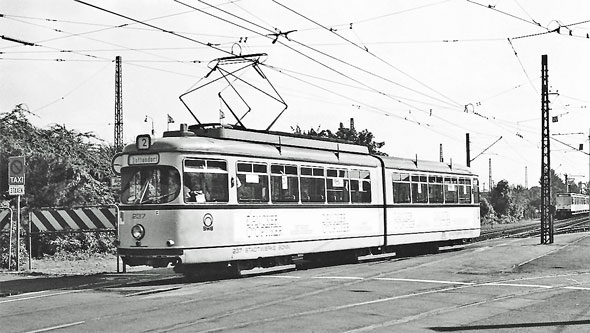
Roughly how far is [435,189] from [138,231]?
13102mm

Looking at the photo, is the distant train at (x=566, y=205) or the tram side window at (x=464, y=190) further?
the distant train at (x=566, y=205)

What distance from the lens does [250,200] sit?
56.4ft

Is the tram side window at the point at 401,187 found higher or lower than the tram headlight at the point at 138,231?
higher

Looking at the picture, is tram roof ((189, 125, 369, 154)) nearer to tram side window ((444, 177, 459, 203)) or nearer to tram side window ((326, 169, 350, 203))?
tram side window ((326, 169, 350, 203))

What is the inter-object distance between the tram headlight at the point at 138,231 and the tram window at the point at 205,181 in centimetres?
111

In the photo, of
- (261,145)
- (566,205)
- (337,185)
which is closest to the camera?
(261,145)

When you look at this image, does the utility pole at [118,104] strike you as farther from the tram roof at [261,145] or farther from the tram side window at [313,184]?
the tram side window at [313,184]

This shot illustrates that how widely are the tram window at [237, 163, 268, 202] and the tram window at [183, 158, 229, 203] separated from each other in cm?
50

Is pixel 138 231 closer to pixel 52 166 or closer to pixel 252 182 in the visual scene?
pixel 252 182

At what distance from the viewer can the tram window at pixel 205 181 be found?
1588 centimetres

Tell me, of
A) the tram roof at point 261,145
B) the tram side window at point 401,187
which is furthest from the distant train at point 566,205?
the tram roof at point 261,145

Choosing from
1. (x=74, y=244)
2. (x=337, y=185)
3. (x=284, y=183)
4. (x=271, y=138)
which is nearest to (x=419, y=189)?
(x=337, y=185)

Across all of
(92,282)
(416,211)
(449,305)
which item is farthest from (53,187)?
(449,305)

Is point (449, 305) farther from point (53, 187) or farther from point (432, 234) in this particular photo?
point (53, 187)
